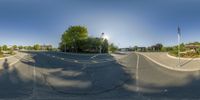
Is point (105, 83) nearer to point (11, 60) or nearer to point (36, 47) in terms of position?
point (36, 47)

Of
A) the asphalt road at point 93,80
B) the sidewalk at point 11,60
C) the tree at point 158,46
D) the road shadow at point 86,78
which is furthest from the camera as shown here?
the road shadow at point 86,78

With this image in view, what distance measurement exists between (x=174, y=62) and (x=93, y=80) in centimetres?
144

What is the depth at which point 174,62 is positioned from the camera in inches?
126

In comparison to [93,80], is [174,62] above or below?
above

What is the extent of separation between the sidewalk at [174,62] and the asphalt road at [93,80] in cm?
23

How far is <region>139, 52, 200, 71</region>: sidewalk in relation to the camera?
3092 millimetres

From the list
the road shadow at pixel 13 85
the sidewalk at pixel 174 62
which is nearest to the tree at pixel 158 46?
the sidewalk at pixel 174 62

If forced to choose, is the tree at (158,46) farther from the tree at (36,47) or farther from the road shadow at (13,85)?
the road shadow at (13,85)

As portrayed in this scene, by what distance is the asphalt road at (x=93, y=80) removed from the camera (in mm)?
3611

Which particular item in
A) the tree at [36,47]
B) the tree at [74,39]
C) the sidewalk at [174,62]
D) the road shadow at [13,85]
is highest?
the tree at [74,39]

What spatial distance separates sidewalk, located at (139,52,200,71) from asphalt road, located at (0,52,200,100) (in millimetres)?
232

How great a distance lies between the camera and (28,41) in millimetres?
3076

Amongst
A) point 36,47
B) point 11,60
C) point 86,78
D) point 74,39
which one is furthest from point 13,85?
point 74,39

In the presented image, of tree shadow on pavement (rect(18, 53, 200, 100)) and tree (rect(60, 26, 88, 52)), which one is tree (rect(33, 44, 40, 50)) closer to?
tree (rect(60, 26, 88, 52))
